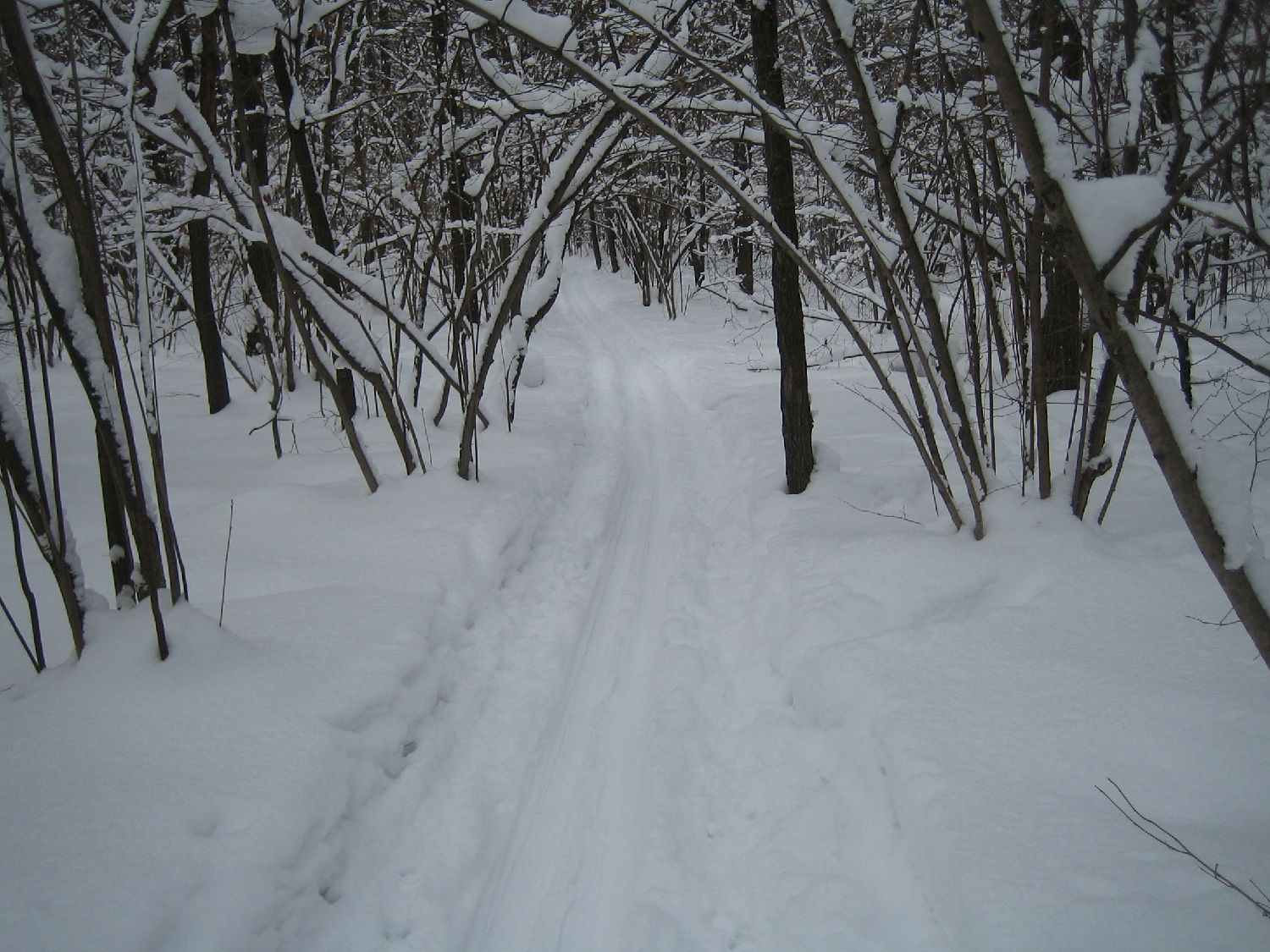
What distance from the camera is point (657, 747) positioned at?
3.18m

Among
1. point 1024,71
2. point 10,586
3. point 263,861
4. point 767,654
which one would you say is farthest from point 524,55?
point 263,861

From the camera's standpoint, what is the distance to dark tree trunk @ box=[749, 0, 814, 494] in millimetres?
5074

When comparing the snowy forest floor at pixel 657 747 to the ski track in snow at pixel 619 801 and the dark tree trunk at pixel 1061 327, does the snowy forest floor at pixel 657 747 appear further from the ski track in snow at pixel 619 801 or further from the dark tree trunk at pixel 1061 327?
the dark tree trunk at pixel 1061 327

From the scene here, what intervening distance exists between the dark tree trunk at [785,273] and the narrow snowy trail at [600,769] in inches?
42.5

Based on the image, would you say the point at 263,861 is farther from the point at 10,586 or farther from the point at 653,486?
the point at 653,486

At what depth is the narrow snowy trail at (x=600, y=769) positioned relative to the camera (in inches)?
97.2

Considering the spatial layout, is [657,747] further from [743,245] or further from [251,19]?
[743,245]

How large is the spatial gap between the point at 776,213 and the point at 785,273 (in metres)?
0.43

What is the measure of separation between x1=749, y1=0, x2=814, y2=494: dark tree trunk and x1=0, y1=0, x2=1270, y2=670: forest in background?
0.08ft

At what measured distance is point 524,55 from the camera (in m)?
10.9

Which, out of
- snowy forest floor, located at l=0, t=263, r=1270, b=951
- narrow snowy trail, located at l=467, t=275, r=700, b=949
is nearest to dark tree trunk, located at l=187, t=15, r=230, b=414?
snowy forest floor, located at l=0, t=263, r=1270, b=951

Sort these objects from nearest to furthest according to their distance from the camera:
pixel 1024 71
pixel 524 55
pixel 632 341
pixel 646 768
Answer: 1. pixel 646 768
2. pixel 1024 71
3. pixel 524 55
4. pixel 632 341

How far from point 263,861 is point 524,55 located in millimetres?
11478

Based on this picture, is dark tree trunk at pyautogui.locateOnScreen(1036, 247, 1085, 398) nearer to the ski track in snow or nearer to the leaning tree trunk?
the ski track in snow
